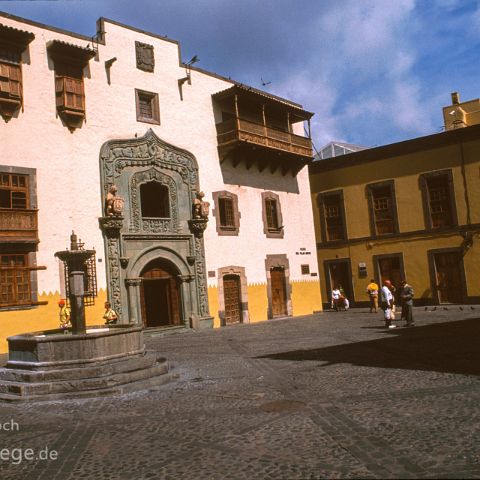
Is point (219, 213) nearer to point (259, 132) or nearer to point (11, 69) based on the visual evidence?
point (259, 132)

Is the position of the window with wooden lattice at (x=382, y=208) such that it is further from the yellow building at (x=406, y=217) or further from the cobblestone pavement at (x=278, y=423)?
the cobblestone pavement at (x=278, y=423)

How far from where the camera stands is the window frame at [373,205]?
90.2 feet

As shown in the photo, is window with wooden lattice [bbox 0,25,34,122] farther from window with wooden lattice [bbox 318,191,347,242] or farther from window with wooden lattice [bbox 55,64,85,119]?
window with wooden lattice [bbox 318,191,347,242]

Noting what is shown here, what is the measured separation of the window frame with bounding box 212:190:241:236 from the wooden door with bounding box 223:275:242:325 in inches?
81.8

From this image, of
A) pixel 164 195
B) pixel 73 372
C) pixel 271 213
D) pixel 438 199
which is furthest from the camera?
pixel 438 199

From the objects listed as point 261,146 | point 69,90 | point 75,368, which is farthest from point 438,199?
point 75,368

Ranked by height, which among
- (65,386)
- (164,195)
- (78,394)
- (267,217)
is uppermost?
(164,195)

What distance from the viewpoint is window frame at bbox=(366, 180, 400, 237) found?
27.5 meters

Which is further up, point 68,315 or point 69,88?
point 69,88

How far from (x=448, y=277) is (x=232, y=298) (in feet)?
37.9

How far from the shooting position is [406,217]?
27188mm

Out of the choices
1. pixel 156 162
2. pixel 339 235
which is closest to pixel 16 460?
pixel 156 162

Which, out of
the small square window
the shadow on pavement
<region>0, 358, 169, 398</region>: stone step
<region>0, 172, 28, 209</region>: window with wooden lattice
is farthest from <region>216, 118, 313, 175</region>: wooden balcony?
<region>0, 358, 169, 398</region>: stone step

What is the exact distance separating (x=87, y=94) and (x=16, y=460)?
1609 centimetres
